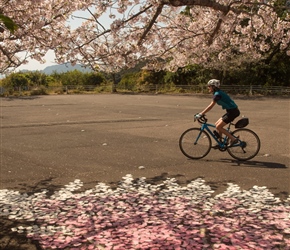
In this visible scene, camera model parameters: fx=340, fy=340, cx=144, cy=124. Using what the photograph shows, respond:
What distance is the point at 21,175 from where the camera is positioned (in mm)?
7414

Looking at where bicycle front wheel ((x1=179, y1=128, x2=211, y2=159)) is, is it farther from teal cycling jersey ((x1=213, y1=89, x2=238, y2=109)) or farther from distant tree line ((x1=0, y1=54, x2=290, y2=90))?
distant tree line ((x1=0, y1=54, x2=290, y2=90))

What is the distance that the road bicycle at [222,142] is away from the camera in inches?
334

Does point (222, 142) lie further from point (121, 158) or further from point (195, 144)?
point (121, 158)

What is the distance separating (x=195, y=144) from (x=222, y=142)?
0.68m

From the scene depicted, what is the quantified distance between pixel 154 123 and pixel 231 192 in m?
9.34

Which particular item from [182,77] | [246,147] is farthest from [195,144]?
[182,77]

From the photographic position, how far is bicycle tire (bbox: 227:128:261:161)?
27.8 ft

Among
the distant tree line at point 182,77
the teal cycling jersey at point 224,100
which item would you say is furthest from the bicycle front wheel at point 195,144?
the distant tree line at point 182,77

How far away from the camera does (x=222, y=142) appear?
8.64 metres

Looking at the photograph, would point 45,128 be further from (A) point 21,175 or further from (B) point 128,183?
(B) point 128,183

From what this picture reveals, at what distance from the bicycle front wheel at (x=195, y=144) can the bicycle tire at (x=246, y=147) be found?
1.94 feet

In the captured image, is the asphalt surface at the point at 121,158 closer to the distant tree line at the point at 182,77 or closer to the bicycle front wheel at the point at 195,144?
the bicycle front wheel at the point at 195,144

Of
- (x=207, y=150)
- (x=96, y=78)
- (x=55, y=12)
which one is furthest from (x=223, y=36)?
(x=96, y=78)

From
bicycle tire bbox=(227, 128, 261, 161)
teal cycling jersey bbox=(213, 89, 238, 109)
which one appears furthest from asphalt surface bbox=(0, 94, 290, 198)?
teal cycling jersey bbox=(213, 89, 238, 109)
